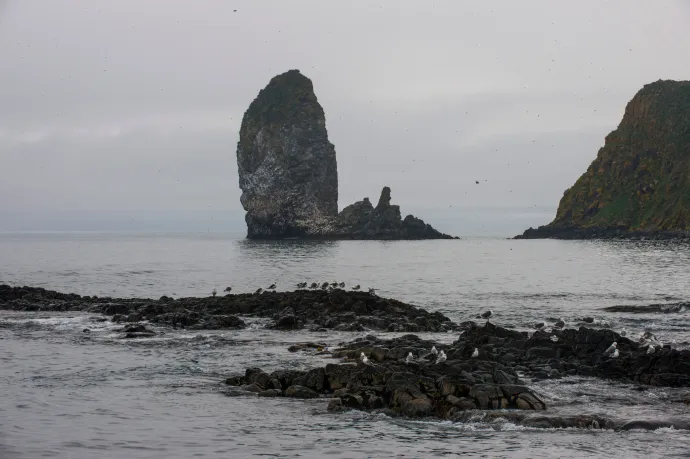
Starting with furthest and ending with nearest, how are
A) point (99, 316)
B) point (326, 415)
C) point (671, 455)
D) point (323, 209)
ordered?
point (323, 209), point (99, 316), point (326, 415), point (671, 455)

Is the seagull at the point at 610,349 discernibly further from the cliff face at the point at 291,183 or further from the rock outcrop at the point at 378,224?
the cliff face at the point at 291,183

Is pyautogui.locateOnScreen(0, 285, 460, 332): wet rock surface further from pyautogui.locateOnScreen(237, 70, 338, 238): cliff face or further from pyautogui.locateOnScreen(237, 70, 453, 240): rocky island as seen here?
pyautogui.locateOnScreen(237, 70, 453, 240): rocky island

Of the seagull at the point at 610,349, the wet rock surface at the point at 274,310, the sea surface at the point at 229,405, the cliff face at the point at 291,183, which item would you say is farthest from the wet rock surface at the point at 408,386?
the cliff face at the point at 291,183

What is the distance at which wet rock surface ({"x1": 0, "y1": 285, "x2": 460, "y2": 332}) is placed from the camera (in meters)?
39.6

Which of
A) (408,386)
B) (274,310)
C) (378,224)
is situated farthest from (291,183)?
(408,386)

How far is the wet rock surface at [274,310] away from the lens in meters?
39.6

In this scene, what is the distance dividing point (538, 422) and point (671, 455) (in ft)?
11.5

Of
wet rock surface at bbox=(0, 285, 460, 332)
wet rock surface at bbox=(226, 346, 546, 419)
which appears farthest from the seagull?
wet rock surface at bbox=(0, 285, 460, 332)

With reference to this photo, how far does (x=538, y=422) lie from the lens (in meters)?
19.5

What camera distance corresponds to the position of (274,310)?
45469 millimetres

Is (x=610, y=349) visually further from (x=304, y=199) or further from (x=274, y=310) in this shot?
(x=304, y=199)

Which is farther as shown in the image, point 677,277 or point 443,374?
point 677,277

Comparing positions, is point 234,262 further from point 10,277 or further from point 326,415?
point 326,415

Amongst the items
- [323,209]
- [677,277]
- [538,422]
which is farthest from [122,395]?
[323,209]
